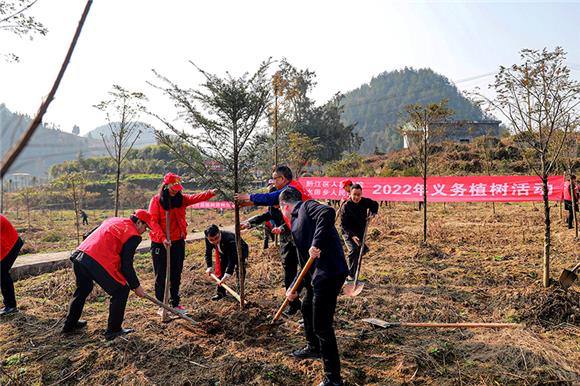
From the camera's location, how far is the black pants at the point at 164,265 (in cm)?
508

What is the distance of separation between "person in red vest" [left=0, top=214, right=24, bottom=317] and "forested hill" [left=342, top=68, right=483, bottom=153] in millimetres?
86094

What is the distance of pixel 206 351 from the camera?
410cm

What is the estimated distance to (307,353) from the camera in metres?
3.89

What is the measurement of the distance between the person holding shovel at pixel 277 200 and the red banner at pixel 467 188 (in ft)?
25.9

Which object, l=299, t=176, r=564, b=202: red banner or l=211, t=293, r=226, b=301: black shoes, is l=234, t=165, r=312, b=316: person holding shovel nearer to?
l=211, t=293, r=226, b=301: black shoes

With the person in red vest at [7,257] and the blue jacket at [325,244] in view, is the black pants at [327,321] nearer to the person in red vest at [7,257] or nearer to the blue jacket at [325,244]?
the blue jacket at [325,244]

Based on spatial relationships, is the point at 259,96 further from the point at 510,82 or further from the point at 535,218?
the point at 535,218

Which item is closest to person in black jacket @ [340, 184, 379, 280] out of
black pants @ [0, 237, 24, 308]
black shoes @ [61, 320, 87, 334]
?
black shoes @ [61, 320, 87, 334]

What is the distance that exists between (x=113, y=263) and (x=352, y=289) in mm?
3312

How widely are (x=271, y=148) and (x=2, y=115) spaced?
14.9 ft

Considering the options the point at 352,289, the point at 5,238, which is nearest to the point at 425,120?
the point at 352,289

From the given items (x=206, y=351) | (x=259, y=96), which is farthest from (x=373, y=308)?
(x=259, y=96)

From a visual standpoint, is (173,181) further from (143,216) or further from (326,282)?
(326,282)

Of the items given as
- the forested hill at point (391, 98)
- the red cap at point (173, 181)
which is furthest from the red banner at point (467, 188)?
the forested hill at point (391, 98)
